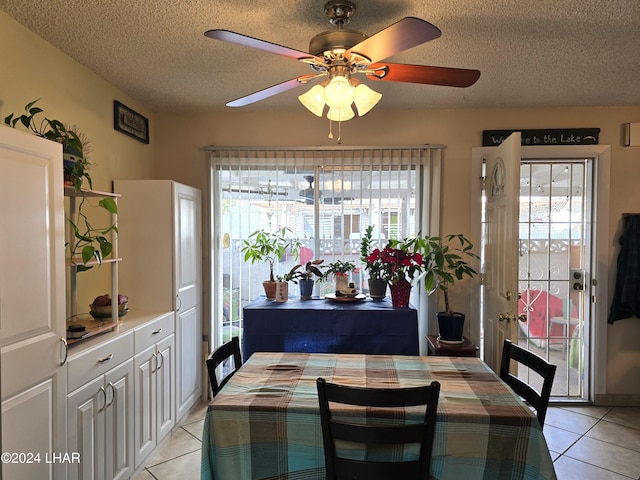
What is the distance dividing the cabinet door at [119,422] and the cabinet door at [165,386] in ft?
1.08

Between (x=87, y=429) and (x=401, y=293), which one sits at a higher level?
(x=401, y=293)

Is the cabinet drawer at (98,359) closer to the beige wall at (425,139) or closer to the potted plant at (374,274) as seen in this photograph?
the beige wall at (425,139)

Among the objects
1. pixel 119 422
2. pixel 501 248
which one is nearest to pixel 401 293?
pixel 501 248

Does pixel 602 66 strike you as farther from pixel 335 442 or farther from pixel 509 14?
pixel 335 442

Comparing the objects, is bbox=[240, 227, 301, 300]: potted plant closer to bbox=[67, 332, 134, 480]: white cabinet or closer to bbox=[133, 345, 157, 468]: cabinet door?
bbox=[133, 345, 157, 468]: cabinet door

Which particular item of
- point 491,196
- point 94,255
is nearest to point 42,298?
point 94,255

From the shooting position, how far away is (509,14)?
75.7 inches

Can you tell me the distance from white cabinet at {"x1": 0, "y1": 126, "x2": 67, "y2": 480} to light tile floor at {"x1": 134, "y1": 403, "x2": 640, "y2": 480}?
3.04 ft

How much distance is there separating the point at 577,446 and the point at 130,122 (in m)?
3.90

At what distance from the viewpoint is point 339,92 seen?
168 centimetres

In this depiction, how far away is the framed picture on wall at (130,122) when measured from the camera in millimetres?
2878

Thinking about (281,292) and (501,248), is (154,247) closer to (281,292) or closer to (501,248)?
(281,292)

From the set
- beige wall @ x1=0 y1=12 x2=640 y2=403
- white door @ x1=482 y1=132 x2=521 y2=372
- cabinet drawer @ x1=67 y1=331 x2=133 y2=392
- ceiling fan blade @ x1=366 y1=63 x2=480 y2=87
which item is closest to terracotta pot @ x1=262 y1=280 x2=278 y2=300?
→ beige wall @ x1=0 y1=12 x2=640 y2=403

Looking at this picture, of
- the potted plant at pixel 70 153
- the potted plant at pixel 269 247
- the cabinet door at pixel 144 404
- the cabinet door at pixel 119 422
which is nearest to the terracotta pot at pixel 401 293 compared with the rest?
the potted plant at pixel 269 247
